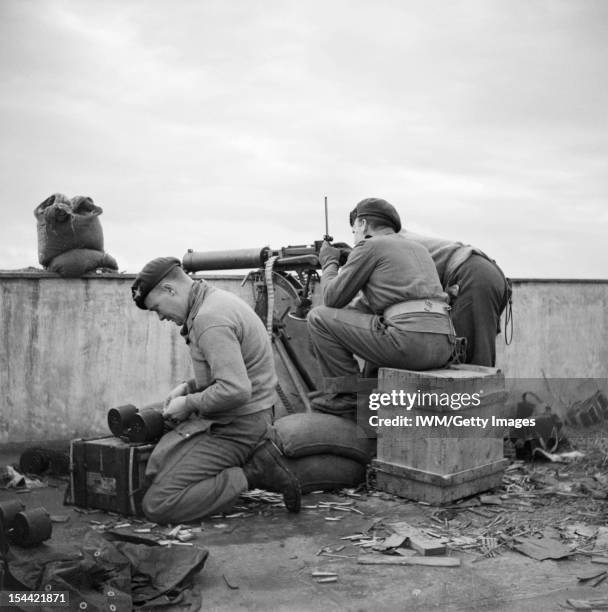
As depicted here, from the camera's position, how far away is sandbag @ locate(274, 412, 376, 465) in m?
5.41

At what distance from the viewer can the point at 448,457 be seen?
517 cm

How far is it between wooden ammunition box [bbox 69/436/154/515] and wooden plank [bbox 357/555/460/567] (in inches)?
63.1

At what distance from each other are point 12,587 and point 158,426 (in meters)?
1.79

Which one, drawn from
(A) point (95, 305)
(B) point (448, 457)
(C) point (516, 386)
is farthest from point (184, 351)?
(C) point (516, 386)

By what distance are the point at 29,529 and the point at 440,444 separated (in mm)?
2789

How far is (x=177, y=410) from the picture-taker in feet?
16.1

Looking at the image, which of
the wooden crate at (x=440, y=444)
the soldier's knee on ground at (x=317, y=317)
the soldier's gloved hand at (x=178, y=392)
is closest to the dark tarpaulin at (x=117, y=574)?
the soldier's gloved hand at (x=178, y=392)

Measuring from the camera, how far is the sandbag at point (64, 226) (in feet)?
24.3

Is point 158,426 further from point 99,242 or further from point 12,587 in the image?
point 99,242

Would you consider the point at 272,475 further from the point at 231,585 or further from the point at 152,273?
the point at 152,273

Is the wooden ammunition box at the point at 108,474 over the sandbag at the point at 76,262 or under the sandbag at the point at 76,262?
under

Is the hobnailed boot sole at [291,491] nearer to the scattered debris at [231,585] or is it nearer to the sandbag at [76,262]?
the scattered debris at [231,585]

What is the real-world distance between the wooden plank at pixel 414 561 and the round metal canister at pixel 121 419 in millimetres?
1850
